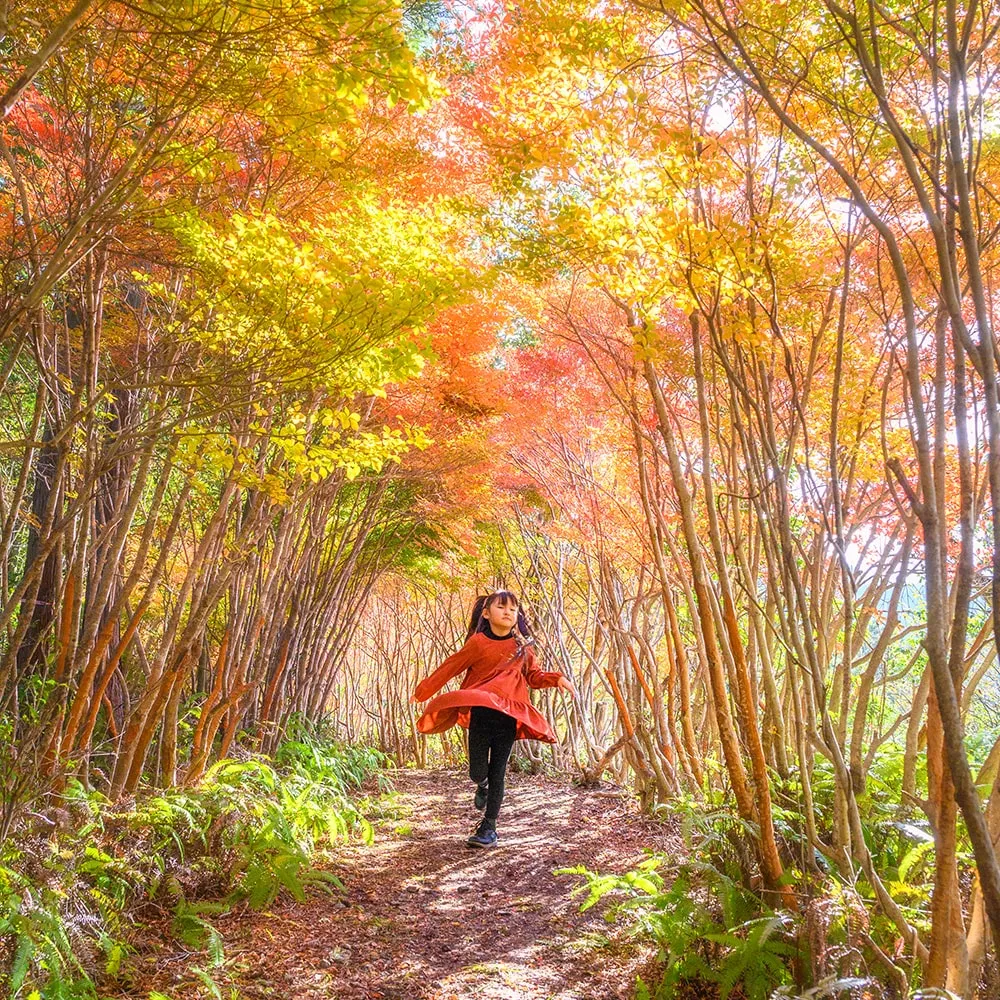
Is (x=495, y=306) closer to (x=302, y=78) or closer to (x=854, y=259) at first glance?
(x=854, y=259)

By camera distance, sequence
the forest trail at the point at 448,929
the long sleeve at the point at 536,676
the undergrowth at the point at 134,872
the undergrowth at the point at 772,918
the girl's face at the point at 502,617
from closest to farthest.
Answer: the undergrowth at the point at 772,918 → the undergrowth at the point at 134,872 → the forest trail at the point at 448,929 → the long sleeve at the point at 536,676 → the girl's face at the point at 502,617

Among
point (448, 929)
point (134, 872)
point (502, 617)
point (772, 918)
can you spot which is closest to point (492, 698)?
point (502, 617)

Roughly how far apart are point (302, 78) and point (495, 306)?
11.8 feet

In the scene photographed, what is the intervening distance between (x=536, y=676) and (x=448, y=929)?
180 centimetres

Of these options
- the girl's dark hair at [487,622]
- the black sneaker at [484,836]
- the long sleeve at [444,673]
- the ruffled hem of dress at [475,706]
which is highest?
the girl's dark hair at [487,622]

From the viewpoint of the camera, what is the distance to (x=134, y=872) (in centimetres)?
293

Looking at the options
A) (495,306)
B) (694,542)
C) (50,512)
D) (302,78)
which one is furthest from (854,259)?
(50,512)

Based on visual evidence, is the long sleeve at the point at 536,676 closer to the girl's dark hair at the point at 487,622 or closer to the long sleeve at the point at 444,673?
the girl's dark hair at the point at 487,622

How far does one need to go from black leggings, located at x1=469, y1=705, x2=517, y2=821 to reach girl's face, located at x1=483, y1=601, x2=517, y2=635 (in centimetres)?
58

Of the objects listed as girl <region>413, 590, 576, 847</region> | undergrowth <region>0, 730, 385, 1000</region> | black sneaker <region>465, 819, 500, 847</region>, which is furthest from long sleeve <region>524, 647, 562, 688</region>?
undergrowth <region>0, 730, 385, 1000</region>

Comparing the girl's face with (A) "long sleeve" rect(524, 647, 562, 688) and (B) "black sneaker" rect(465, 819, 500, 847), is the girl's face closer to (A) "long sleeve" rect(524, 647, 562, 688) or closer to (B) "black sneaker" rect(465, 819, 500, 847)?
(A) "long sleeve" rect(524, 647, 562, 688)

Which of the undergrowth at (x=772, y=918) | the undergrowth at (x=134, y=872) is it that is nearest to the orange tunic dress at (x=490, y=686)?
the undergrowth at (x=134, y=872)

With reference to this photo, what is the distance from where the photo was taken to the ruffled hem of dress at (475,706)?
441 cm

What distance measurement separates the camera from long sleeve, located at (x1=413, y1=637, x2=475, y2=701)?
15.3 feet
